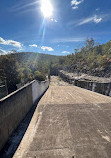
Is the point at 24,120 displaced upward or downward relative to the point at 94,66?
downward

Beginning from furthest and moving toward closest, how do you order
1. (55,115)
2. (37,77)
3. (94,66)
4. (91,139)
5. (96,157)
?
(37,77) < (94,66) < (55,115) < (91,139) < (96,157)

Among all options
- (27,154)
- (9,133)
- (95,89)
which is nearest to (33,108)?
(9,133)

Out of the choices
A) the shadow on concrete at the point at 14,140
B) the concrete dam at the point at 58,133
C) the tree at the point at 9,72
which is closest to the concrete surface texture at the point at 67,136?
the concrete dam at the point at 58,133

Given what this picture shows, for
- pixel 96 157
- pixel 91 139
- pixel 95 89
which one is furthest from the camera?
pixel 95 89

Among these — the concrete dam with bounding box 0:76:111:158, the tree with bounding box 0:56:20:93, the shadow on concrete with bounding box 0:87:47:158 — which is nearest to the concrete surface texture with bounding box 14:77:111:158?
the concrete dam with bounding box 0:76:111:158

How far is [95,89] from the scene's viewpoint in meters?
7.33

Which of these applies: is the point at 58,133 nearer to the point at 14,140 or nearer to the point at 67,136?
the point at 67,136

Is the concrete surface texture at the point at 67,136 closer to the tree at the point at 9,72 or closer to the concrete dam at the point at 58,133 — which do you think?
the concrete dam at the point at 58,133

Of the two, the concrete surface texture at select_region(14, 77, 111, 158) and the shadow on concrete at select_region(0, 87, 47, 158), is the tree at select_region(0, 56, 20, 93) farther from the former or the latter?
the concrete surface texture at select_region(14, 77, 111, 158)

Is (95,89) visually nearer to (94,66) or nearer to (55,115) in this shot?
(55,115)

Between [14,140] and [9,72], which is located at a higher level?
[9,72]

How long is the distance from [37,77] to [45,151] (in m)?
21.7

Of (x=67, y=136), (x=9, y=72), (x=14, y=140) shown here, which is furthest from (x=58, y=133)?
(x=9, y=72)

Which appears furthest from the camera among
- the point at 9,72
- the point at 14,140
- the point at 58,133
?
the point at 9,72
